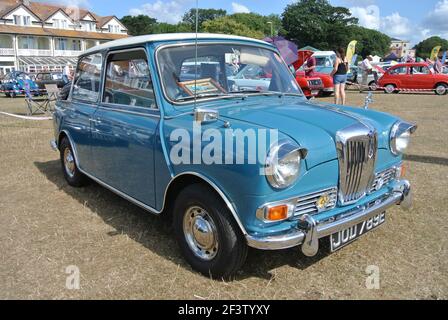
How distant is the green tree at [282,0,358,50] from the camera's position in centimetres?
7450

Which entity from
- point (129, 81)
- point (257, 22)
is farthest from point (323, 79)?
point (257, 22)

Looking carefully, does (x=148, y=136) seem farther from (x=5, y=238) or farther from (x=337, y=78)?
(x=337, y=78)

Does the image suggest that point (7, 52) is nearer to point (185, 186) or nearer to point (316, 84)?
point (316, 84)

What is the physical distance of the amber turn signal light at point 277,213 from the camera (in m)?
2.57

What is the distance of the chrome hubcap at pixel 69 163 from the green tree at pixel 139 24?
8204 cm

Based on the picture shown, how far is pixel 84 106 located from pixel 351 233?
3.27 metres

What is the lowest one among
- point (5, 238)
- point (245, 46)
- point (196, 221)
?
point (5, 238)

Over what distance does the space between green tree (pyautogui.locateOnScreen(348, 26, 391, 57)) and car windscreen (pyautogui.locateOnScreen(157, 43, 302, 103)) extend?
8766 cm

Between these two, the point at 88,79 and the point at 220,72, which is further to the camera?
the point at 88,79

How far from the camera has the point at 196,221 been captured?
3.05m

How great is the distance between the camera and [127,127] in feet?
11.9

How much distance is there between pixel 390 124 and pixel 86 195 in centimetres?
374

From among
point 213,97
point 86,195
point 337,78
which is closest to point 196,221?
point 213,97

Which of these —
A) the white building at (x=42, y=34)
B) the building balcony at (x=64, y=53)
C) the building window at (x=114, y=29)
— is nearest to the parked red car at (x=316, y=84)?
the white building at (x=42, y=34)
